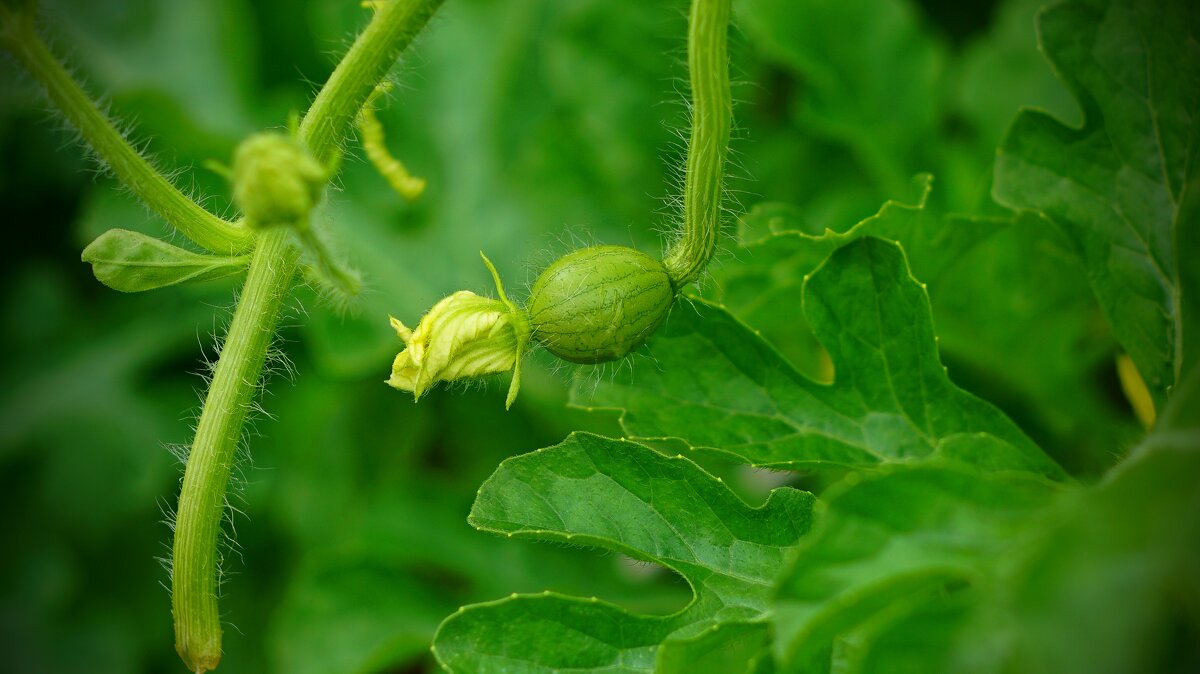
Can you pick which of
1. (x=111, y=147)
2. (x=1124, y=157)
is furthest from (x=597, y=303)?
(x=1124, y=157)

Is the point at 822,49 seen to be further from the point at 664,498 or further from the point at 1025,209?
the point at 664,498

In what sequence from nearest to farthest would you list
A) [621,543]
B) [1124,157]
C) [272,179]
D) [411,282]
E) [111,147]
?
[272,179], [111,147], [621,543], [1124,157], [411,282]

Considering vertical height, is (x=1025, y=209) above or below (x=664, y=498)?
above

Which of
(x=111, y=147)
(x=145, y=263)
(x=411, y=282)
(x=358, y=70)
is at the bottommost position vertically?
(x=411, y=282)

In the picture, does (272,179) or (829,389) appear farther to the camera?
(829,389)

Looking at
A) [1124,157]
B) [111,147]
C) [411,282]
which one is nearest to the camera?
[111,147]

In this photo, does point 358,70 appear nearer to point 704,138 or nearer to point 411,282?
point 704,138

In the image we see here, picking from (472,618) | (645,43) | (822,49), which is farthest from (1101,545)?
(645,43)

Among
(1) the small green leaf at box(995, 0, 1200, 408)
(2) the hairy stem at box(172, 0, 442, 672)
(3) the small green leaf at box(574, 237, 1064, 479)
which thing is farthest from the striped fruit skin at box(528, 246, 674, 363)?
(1) the small green leaf at box(995, 0, 1200, 408)
